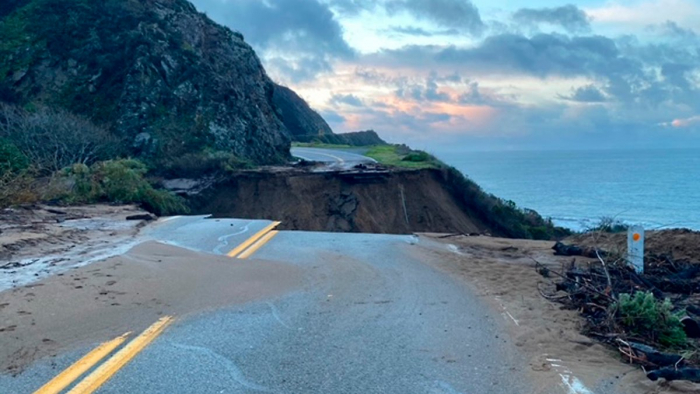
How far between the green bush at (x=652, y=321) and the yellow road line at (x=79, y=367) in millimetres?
4903

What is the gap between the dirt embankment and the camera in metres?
30.8

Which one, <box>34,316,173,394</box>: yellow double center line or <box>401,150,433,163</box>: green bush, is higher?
<box>401,150,433,163</box>: green bush

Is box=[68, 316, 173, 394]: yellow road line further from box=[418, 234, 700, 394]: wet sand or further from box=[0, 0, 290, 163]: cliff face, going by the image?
box=[0, 0, 290, 163]: cliff face

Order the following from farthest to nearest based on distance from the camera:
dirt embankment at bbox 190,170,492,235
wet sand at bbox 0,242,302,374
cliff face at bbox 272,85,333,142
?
cliff face at bbox 272,85,333,142
dirt embankment at bbox 190,170,492,235
wet sand at bbox 0,242,302,374

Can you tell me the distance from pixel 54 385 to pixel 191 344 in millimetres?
1400

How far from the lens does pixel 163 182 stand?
101 ft

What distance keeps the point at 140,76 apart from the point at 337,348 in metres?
32.9

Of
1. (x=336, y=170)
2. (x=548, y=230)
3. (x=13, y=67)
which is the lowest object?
(x=548, y=230)

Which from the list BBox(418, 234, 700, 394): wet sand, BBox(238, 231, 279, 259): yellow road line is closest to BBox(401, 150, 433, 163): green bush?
BBox(238, 231, 279, 259): yellow road line

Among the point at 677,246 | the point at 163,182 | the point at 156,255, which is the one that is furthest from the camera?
the point at 163,182

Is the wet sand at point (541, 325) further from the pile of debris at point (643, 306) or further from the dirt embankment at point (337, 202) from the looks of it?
the dirt embankment at point (337, 202)

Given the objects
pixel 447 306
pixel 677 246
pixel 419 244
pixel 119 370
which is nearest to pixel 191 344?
pixel 119 370

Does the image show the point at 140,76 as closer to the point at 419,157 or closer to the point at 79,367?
the point at 419,157

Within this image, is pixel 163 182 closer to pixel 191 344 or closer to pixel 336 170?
pixel 336 170
